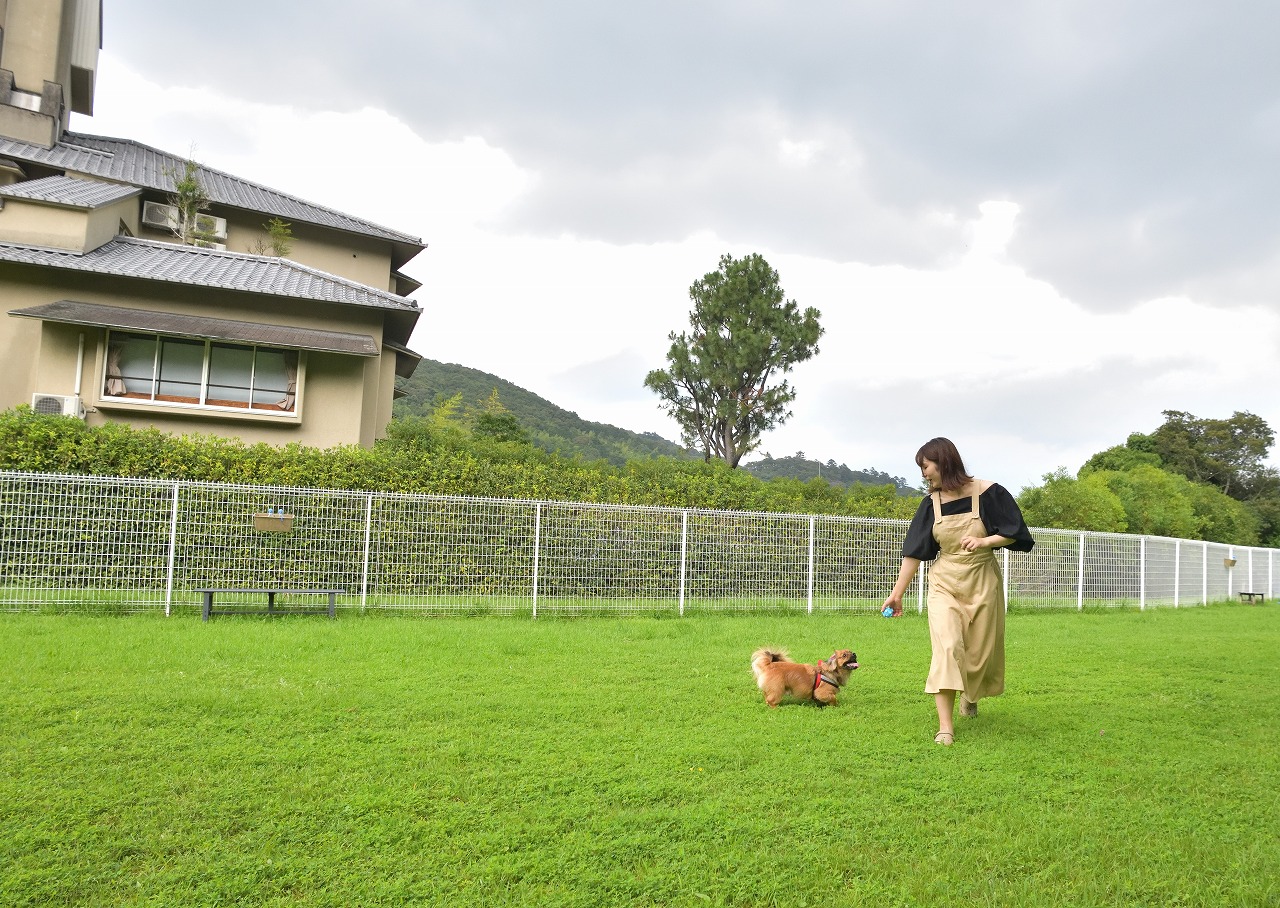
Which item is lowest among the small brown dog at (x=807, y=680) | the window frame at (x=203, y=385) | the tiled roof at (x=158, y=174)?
the small brown dog at (x=807, y=680)

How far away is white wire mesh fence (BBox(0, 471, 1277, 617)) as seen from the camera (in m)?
9.31

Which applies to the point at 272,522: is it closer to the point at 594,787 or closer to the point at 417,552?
the point at 417,552

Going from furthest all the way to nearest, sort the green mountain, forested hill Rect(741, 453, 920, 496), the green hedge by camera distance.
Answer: the green mountain → forested hill Rect(741, 453, 920, 496) → the green hedge

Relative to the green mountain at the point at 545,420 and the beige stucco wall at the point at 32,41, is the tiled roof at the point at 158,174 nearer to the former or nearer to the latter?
the beige stucco wall at the point at 32,41

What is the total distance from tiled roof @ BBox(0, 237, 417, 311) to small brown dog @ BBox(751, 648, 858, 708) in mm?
13377

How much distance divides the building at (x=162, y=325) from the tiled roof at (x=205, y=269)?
0.04 metres

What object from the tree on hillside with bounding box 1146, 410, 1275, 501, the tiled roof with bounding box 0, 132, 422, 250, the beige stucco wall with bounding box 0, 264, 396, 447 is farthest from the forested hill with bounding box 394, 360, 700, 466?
the tree on hillside with bounding box 1146, 410, 1275, 501

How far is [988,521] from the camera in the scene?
488cm

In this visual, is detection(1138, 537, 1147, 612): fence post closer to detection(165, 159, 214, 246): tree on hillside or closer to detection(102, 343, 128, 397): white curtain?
detection(102, 343, 128, 397): white curtain

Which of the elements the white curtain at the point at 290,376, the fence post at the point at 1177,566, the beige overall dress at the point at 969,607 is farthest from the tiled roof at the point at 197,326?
the fence post at the point at 1177,566

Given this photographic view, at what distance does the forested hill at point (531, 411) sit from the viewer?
38312mm

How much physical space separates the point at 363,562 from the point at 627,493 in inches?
183

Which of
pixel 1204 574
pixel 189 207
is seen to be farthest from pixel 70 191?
pixel 1204 574

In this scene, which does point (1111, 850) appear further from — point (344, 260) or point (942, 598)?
point (344, 260)
